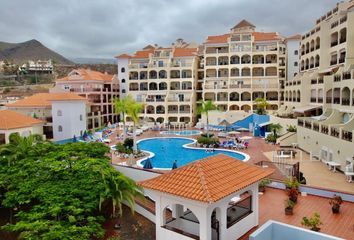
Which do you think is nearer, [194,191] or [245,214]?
[194,191]

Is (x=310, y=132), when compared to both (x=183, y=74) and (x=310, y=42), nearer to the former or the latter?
(x=310, y=42)

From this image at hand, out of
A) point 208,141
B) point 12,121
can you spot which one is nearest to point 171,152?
point 208,141

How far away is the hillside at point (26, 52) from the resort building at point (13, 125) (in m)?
133

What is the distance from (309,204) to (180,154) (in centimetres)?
1782

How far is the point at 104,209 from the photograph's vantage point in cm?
1576

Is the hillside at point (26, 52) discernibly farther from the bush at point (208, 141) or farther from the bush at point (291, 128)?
the bush at point (291, 128)

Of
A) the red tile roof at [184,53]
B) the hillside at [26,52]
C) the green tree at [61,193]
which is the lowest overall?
the green tree at [61,193]

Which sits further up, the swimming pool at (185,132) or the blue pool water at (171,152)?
the swimming pool at (185,132)

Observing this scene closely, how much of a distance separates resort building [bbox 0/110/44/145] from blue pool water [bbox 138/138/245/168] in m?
13.2

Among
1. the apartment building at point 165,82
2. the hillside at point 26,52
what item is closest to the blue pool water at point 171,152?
the apartment building at point 165,82

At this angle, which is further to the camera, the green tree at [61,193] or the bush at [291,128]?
the bush at [291,128]

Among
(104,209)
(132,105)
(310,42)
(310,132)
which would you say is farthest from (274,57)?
(104,209)

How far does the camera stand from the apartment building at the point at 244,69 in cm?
5278

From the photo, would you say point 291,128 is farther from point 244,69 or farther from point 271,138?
point 244,69
